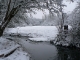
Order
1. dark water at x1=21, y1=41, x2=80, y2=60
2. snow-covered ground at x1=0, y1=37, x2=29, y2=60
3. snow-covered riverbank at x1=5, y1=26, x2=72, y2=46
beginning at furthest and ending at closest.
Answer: snow-covered riverbank at x1=5, y1=26, x2=72, y2=46 < dark water at x1=21, y1=41, x2=80, y2=60 < snow-covered ground at x1=0, y1=37, x2=29, y2=60

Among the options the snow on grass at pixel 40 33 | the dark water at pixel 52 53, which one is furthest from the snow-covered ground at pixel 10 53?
the snow on grass at pixel 40 33

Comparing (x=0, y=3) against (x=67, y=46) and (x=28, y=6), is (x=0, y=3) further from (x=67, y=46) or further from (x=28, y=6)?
(x=67, y=46)

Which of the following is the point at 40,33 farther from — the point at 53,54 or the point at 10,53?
the point at 10,53

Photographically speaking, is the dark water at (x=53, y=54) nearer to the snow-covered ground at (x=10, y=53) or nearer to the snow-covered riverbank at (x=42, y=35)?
the snow-covered ground at (x=10, y=53)

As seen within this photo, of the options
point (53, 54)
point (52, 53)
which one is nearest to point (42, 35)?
point (52, 53)

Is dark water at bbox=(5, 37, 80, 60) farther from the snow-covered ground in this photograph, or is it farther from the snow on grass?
the snow on grass

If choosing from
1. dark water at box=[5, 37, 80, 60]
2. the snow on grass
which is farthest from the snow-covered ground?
the snow on grass

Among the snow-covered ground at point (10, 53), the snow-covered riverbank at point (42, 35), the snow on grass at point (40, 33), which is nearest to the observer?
the snow-covered ground at point (10, 53)

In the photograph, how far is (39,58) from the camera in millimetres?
10641

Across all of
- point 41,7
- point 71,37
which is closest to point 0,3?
point 41,7

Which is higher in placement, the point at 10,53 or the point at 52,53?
the point at 10,53

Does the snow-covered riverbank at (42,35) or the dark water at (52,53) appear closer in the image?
the dark water at (52,53)

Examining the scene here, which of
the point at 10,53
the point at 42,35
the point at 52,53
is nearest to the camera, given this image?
the point at 10,53

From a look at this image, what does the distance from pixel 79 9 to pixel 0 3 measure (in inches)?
512
